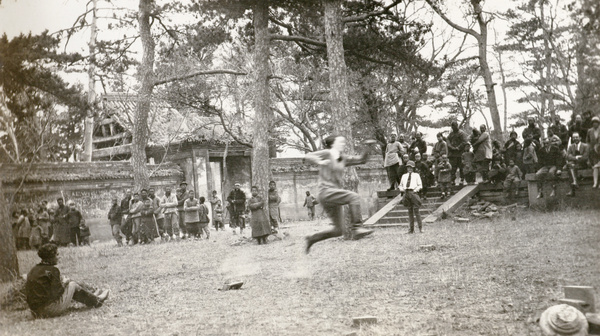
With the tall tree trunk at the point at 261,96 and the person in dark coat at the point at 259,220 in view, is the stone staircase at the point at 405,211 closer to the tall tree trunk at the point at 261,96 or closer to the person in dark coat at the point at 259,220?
the person in dark coat at the point at 259,220

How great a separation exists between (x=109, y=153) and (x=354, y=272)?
17.1 m

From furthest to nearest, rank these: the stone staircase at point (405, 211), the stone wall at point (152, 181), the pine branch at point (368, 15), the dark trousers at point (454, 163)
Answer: the stone wall at point (152, 181) → the dark trousers at point (454, 163) → the stone staircase at point (405, 211) → the pine branch at point (368, 15)

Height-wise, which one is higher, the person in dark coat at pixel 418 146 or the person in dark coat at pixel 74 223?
the person in dark coat at pixel 418 146

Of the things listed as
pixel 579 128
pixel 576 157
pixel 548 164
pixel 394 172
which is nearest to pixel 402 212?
pixel 394 172

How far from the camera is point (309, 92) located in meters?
20.7

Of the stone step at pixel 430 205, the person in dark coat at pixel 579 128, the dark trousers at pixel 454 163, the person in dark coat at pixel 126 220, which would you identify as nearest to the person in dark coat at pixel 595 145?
the person in dark coat at pixel 579 128

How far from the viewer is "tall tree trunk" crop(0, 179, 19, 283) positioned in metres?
6.84

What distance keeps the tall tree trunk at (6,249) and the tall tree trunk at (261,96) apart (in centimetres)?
657

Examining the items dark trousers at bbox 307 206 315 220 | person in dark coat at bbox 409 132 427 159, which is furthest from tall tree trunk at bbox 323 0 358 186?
dark trousers at bbox 307 206 315 220

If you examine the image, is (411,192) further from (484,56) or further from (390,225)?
(484,56)

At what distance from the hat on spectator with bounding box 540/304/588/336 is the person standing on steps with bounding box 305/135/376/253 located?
2764mm

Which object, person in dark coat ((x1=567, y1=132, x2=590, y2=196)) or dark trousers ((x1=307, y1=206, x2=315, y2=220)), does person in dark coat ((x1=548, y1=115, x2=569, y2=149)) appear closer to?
person in dark coat ((x1=567, y1=132, x2=590, y2=196))

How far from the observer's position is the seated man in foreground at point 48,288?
19.4 feet

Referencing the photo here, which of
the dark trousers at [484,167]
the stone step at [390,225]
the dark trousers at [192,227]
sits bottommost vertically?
the stone step at [390,225]
